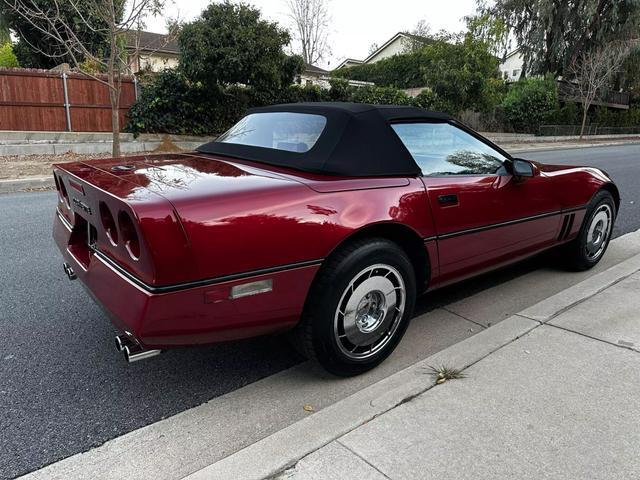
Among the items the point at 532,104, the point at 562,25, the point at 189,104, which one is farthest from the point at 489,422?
the point at 562,25

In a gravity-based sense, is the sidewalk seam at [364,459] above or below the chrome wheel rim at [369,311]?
below

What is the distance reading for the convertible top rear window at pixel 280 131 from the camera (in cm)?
304

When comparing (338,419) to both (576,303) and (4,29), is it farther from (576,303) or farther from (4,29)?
(4,29)

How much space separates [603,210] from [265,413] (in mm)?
3724

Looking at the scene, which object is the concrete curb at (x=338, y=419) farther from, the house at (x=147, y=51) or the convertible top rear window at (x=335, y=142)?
the house at (x=147, y=51)

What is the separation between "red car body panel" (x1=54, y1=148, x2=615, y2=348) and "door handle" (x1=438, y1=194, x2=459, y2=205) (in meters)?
0.03

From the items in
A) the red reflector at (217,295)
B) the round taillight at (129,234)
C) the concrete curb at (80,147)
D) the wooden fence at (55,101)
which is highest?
the wooden fence at (55,101)

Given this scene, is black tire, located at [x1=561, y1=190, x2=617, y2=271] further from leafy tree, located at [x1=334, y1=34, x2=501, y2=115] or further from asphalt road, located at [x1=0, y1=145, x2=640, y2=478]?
leafy tree, located at [x1=334, y1=34, x2=501, y2=115]

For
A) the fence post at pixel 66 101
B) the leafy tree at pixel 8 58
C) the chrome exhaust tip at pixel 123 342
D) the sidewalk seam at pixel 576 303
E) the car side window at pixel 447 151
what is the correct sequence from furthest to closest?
the leafy tree at pixel 8 58
the fence post at pixel 66 101
the sidewalk seam at pixel 576 303
the car side window at pixel 447 151
the chrome exhaust tip at pixel 123 342

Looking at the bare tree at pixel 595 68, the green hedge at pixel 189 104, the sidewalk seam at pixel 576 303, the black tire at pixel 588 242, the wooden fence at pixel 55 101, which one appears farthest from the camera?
the bare tree at pixel 595 68

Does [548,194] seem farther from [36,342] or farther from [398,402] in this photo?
[36,342]

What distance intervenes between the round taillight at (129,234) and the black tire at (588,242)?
3774mm

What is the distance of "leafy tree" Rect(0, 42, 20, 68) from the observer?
2303cm

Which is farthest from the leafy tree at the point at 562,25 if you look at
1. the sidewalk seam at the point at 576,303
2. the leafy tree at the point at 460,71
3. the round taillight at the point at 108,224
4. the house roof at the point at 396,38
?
the round taillight at the point at 108,224
